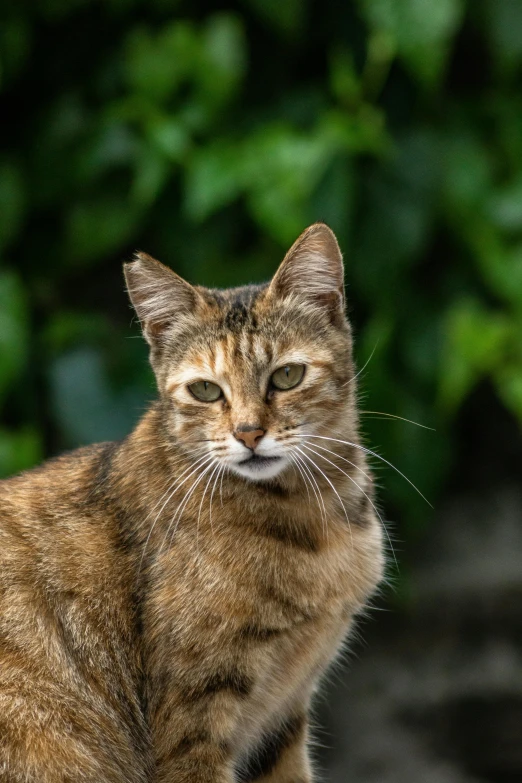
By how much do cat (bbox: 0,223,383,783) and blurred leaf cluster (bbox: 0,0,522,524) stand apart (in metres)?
1.18

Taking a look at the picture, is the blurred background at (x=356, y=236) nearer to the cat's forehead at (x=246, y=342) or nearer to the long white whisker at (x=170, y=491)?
the cat's forehead at (x=246, y=342)

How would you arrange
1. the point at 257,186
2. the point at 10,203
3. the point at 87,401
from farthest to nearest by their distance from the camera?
the point at 10,203 < the point at 87,401 < the point at 257,186

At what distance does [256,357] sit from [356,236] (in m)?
1.62

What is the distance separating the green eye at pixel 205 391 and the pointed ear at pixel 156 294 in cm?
19

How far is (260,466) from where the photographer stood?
7.58ft

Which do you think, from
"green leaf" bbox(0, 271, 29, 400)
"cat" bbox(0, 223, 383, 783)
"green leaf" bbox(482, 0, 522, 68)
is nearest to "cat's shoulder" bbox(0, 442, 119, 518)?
"cat" bbox(0, 223, 383, 783)

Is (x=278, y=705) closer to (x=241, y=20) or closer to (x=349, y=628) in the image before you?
(x=349, y=628)

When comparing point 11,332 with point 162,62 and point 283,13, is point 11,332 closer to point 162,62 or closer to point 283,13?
point 162,62

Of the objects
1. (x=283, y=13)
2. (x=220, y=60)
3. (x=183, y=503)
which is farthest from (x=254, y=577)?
(x=283, y=13)

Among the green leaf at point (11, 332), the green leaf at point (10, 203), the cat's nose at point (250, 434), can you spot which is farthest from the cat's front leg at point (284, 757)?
the green leaf at point (10, 203)

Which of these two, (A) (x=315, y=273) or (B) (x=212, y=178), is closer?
(A) (x=315, y=273)

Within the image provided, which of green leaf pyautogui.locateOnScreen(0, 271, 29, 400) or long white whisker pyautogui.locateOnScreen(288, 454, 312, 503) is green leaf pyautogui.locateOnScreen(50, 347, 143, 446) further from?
long white whisker pyautogui.locateOnScreen(288, 454, 312, 503)

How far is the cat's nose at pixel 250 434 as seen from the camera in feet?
7.47

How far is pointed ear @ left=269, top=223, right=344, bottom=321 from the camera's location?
2426mm
